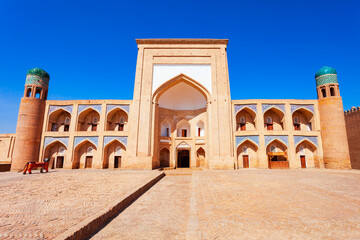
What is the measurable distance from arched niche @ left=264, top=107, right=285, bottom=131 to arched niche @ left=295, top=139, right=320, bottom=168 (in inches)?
101

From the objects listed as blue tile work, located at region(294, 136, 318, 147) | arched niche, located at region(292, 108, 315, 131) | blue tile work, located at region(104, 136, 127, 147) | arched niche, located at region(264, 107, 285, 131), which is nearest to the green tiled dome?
arched niche, located at region(292, 108, 315, 131)

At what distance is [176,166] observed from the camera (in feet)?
67.2

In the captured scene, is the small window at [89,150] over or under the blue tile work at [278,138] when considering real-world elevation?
under

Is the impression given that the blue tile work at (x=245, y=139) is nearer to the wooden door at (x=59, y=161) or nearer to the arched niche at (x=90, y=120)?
the arched niche at (x=90, y=120)

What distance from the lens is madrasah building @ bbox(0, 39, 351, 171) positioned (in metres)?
16.5

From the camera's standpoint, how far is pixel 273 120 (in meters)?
19.5

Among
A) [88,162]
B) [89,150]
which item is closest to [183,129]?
[89,150]

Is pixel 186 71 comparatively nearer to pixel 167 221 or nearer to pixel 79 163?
pixel 79 163

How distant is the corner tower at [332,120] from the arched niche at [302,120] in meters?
1.23

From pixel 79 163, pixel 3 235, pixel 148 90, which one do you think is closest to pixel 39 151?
pixel 79 163

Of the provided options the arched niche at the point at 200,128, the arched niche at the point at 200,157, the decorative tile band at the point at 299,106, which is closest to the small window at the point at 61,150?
the arched niche at the point at 200,157

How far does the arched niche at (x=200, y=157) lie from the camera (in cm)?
2064

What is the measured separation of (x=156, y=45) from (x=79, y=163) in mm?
14669

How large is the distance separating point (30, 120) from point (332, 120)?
97.2 ft
